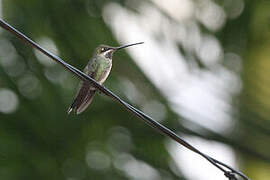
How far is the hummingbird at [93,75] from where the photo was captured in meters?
6.79

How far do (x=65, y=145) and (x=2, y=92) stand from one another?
1.35 meters

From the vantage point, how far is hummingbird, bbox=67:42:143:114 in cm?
679

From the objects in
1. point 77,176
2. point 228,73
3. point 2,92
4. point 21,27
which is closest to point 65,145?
point 77,176

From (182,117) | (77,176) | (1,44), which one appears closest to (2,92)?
(1,44)

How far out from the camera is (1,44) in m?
11.4

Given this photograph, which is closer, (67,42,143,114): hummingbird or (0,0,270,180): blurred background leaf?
(67,42,143,114): hummingbird

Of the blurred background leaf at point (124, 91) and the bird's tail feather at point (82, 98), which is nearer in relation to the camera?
the bird's tail feather at point (82, 98)

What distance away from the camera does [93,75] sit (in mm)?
7102

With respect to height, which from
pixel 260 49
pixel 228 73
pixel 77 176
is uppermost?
pixel 260 49

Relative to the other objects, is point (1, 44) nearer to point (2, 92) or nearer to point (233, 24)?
point (2, 92)

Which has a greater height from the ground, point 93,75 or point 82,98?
point 93,75

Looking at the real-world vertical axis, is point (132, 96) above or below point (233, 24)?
below

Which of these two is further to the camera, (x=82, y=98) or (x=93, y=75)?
(x=93, y=75)

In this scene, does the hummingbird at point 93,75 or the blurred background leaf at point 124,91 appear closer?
the hummingbird at point 93,75
